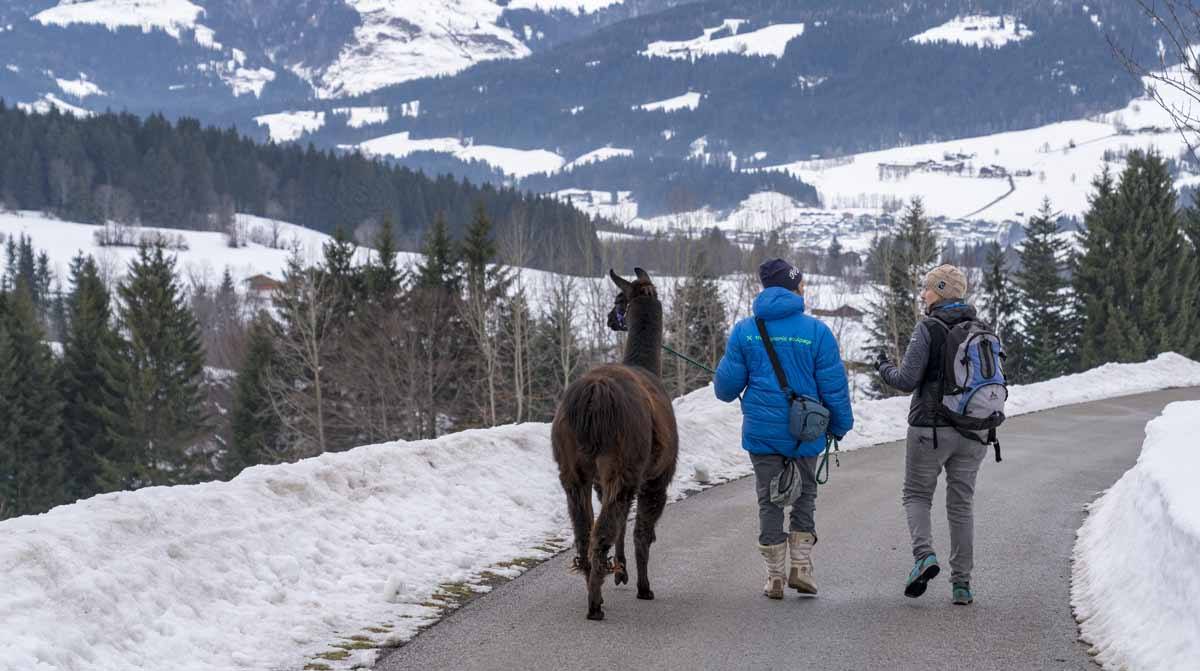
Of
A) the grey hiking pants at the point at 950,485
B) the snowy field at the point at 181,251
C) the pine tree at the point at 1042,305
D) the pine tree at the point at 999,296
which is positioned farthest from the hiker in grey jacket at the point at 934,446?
the snowy field at the point at 181,251

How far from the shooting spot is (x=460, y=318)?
55.5 m

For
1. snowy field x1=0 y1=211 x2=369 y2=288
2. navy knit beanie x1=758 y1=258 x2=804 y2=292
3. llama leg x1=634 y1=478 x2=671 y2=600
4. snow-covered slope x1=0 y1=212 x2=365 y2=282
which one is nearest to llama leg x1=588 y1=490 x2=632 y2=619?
llama leg x1=634 y1=478 x2=671 y2=600

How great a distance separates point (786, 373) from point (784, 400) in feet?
0.59

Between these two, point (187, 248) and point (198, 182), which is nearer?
point (187, 248)

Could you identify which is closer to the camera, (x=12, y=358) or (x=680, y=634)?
(x=680, y=634)

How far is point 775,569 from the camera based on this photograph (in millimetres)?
8172

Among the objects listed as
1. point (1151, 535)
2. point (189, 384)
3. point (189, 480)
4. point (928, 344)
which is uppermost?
point (928, 344)

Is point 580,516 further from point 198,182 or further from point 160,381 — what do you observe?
point 198,182

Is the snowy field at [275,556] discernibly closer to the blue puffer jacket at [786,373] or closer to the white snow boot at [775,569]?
the white snow boot at [775,569]

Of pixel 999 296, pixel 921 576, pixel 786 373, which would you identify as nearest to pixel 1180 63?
pixel 786 373

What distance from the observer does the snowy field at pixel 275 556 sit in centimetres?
633

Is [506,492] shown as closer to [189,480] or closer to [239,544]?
[239,544]

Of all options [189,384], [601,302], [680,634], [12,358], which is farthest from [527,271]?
[680,634]

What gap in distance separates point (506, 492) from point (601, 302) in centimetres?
4548
